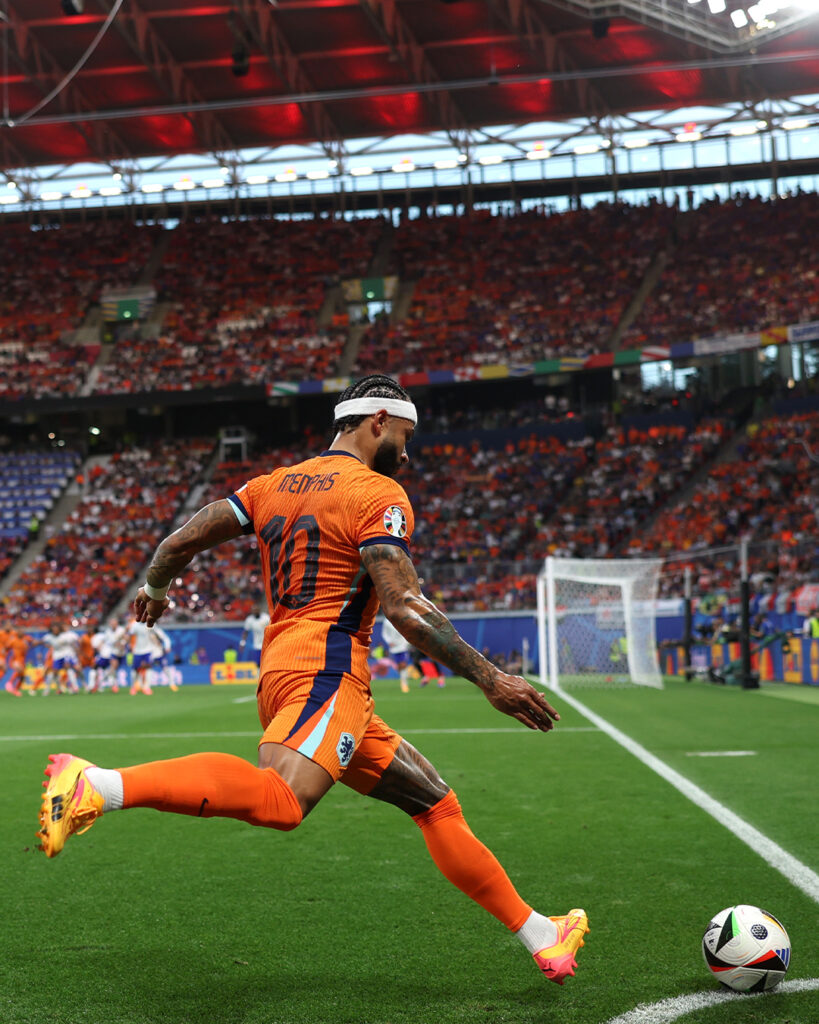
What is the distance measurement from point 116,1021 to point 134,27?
1414 inches

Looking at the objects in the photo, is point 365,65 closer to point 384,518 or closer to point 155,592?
point 155,592

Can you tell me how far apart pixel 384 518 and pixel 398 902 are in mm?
2265

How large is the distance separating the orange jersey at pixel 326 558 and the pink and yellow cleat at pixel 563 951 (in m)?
1.09

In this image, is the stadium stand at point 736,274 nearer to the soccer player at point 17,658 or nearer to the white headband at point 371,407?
the soccer player at point 17,658

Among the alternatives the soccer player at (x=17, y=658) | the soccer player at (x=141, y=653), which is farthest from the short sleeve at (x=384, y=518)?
the soccer player at (x=17, y=658)

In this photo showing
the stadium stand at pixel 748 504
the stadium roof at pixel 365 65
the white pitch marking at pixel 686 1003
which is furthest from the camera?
the stadium roof at pixel 365 65

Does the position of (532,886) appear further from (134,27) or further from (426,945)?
(134,27)

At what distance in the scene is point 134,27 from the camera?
34031 mm

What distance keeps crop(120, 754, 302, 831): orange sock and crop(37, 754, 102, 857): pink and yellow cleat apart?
0.35 ft

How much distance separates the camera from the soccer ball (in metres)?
3.54

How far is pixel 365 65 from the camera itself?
36.7 metres

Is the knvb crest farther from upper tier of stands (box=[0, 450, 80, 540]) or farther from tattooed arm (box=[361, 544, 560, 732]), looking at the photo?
upper tier of stands (box=[0, 450, 80, 540])

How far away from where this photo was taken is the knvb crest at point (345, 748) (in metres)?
3.32

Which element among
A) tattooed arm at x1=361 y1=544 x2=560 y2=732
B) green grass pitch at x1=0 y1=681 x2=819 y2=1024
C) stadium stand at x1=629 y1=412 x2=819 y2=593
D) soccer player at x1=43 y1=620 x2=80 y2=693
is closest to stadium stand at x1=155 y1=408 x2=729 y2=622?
stadium stand at x1=629 y1=412 x2=819 y2=593
